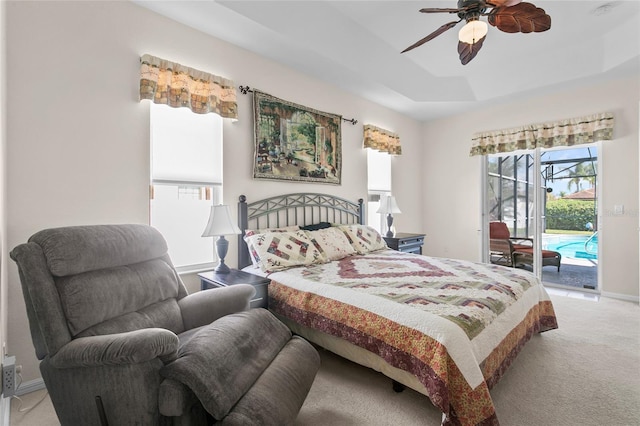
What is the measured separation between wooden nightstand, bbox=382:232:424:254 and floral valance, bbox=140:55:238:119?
8.42 ft

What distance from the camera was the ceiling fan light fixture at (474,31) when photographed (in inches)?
82.0

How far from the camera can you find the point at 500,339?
181 cm

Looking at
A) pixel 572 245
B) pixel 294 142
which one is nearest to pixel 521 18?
pixel 294 142

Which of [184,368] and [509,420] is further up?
[184,368]

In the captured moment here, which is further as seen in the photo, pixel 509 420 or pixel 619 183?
pixel 619 183

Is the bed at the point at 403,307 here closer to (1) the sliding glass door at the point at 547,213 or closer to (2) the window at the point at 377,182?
(2) the window at the point at 377,182

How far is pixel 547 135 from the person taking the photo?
4309 mm

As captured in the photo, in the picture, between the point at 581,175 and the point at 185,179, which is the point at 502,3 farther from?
the point at 581,175

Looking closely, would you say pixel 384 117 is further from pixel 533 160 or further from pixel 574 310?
pixel 574 310

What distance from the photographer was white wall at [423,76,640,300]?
3.80 m

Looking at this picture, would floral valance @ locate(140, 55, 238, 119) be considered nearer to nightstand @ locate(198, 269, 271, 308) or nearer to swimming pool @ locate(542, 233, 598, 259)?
nightstand @ locate(198, 269, 271, 308)

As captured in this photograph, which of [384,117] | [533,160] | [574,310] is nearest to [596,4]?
[533,160]

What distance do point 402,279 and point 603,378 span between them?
147 cm

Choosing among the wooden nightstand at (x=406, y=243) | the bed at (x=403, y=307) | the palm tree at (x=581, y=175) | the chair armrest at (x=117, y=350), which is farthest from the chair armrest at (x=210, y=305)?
the palm tree at (x=581, y=175)
